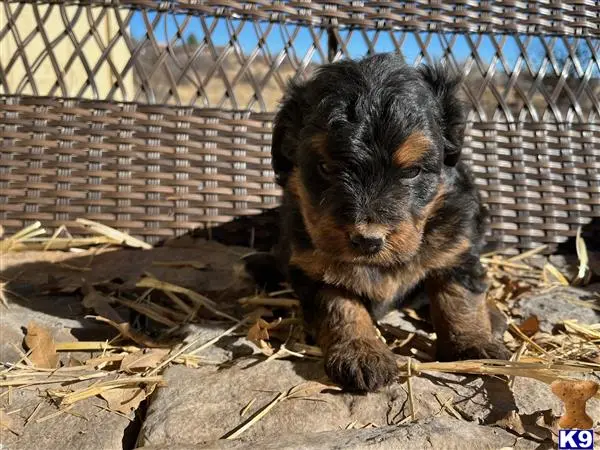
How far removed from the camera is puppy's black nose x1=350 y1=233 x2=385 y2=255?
2.17 metres

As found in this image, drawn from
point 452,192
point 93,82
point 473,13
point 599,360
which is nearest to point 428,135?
point 452,192

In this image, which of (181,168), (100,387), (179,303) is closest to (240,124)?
→ (181,168)

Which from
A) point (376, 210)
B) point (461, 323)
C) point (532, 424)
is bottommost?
point (532, 424)

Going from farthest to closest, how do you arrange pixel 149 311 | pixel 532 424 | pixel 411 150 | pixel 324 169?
pixel 149 311 < pixel 324 169 < pixel 411 150 < pixel 532 424

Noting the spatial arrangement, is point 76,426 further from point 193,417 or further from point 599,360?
point 599,360

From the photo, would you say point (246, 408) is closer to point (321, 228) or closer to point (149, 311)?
point (321, 228)

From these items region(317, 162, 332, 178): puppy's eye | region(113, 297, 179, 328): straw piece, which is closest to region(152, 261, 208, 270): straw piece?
region(113, 297, 179, 328): straw piece

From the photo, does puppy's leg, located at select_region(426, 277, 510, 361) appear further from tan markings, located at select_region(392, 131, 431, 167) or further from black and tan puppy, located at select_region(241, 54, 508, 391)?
tan markings, located at select_region(392, 131, 431, 167)

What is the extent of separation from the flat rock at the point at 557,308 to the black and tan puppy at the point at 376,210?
36cm

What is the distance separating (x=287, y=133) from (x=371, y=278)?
32.1 inches

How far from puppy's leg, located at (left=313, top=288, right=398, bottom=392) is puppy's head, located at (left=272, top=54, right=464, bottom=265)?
0.39 metres

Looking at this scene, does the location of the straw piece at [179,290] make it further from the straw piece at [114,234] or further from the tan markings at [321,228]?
the tan markings at [321,228]

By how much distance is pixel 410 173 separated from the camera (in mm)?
2330

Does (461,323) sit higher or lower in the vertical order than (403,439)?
higher
